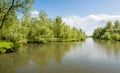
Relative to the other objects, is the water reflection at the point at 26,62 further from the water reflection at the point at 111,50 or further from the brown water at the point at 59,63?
the water reflection at the point at 111,50

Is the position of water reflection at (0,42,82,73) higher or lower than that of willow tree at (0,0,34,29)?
lower

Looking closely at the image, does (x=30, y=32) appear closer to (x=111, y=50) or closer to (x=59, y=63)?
(x=111, y=50)

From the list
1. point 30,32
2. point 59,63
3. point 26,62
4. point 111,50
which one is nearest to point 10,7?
point 26,62

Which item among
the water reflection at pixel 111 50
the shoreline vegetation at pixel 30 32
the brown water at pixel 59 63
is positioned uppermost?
the shoreline vegetation at pixel 30 32

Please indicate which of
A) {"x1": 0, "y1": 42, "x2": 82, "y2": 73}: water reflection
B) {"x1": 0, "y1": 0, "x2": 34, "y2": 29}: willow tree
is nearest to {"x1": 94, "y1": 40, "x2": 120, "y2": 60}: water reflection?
{"x1": 0, "y1": 42, "x2": 82, "y2": 73}: water reflection

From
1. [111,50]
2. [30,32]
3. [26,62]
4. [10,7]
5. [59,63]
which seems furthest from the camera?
[30,32]

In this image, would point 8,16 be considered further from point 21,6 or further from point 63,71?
point 63,71

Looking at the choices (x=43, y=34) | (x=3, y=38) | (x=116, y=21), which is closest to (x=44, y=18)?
(x=43, y=34)

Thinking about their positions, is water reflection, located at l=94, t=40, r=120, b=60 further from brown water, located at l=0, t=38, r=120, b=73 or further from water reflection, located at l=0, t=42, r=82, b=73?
water reflection, located at l=0, t=42, r=82, b=73

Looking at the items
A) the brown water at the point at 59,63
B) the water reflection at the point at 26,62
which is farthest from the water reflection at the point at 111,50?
the water reflection at the point at 26,62

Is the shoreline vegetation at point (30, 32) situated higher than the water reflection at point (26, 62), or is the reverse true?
the shoreline vegetation at point (30, 32)

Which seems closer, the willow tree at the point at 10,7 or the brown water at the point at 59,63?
the brown water at the point at 59,63

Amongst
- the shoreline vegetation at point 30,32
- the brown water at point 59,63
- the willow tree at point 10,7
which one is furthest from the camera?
the shoreline vegetation at point 30,32

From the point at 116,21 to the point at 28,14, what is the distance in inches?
4089
